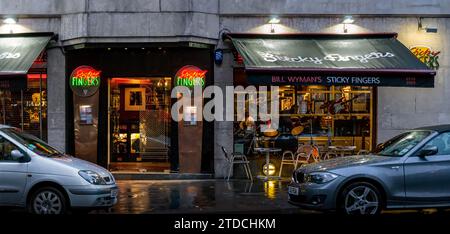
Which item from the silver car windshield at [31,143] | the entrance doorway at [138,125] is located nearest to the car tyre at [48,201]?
the silver car windshield at [31,143]

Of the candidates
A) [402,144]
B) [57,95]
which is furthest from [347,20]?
[57,95]

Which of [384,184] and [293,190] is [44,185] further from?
[384,184]

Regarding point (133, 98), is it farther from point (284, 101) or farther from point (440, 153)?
point (440, 153)

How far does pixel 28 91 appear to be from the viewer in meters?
15.9

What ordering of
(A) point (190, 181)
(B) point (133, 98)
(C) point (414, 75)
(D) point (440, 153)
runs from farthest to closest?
(B) point (133, 98), (A) point (190, 181), (C) point (414, 75), (D) point (440, 153)

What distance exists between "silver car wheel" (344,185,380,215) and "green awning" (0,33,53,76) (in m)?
8.35

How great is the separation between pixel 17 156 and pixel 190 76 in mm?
6267

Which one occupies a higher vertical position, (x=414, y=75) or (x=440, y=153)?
(x=414, y=75)

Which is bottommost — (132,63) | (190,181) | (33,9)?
(190,181)


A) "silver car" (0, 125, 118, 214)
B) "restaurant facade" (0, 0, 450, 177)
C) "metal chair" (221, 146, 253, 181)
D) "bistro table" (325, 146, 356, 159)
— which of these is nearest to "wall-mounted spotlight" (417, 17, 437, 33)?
"restaurant facade" (0, 0, 450, 177)

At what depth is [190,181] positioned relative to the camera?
15.0 m

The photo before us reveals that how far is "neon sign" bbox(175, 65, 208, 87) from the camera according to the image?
15.2 m
